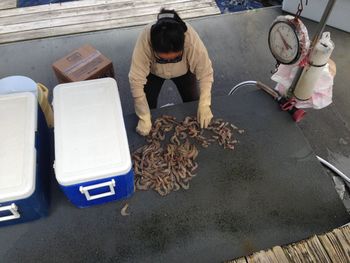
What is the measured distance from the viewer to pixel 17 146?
1990mm

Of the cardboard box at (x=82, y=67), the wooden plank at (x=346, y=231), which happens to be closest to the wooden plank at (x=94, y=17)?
the cardboard box at (x=82, y=67)

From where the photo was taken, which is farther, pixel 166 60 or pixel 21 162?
pixel 166 60

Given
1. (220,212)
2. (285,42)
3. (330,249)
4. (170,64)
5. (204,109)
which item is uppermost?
(285,42)

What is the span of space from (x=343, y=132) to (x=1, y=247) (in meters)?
3.19

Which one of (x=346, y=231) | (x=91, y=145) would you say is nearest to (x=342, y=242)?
(x=346, y=231)

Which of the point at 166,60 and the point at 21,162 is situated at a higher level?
the point at 166,60

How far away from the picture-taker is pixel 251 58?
4051mm

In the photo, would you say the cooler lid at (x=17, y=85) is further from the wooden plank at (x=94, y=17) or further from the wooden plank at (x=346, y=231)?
the wooden plank at (x=346, y=231)

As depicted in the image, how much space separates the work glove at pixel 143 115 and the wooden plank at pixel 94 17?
→ 259 centimetres

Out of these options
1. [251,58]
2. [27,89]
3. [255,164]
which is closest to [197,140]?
[255,164]

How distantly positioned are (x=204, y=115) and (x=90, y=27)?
106 inches

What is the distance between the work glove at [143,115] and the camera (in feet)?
7.93

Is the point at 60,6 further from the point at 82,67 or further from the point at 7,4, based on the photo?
the point at 82,67

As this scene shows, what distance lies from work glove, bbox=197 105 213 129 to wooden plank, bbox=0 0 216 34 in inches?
103
